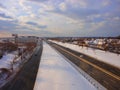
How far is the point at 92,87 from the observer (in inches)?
529

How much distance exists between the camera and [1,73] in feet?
66.7

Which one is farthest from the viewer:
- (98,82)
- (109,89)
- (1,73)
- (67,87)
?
(1,73)

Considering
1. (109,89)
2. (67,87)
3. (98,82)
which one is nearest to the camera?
(109,89)

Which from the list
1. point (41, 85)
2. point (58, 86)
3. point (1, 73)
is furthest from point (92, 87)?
point (1, 73)

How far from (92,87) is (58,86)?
6.96 feet

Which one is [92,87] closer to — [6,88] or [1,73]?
[6,88]

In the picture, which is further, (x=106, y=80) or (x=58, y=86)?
(x=106, y=80)

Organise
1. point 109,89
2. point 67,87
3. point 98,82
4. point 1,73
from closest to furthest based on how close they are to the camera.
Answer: point 109,89 < point 67,87 < point 98,82 < point 1,73

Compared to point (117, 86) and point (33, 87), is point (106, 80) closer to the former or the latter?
point (117, 86)

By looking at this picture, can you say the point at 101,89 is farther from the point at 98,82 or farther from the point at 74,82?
the point at 74,82

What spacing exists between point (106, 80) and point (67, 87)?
3151 mm

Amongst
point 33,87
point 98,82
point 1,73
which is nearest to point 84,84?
point 98,82

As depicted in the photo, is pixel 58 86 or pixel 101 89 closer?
pixel 101 89

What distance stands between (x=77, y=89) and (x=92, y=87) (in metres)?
0.92
